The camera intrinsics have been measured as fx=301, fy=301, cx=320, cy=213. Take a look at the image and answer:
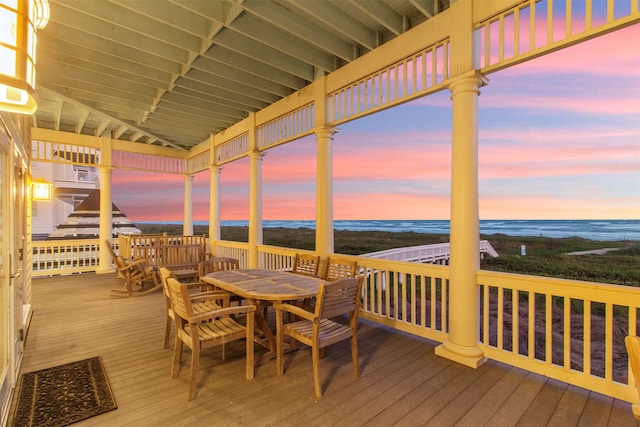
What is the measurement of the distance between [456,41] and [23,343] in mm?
5513

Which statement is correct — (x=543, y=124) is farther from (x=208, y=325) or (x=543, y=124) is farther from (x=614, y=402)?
(x=208, y=325)

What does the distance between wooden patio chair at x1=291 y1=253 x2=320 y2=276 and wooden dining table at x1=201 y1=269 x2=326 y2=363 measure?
2.78 feet

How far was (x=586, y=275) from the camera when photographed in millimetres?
11469

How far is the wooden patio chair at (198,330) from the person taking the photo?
234 centimetres

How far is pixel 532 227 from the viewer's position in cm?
1905

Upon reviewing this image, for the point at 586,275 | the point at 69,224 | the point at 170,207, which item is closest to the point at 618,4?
the point at 586,275

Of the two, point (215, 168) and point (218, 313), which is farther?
point (215, 168)

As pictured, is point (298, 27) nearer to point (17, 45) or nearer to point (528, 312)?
point (17, 45)

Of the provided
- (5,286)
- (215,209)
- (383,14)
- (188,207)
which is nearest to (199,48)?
(383,14)

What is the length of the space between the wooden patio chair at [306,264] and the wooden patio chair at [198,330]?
1792 mm

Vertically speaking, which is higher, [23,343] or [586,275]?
[23,343]

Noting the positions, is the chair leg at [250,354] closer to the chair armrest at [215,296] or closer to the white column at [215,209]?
the chair armrest at [215,296]

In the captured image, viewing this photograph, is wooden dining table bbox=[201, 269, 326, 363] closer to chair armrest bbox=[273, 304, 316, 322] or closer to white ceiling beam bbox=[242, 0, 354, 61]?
chair armrest bbox=[273, 304, 316, 322]

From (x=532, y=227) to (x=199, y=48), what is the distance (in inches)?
848
